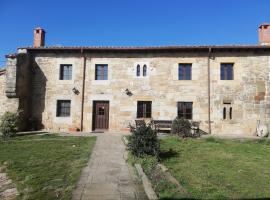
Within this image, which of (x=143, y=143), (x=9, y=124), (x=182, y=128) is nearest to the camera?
(x=143, y=143)

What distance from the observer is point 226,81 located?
59.0 ft

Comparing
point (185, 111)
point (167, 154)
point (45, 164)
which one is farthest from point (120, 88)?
point (45, 164)

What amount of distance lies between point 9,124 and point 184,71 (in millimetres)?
10581

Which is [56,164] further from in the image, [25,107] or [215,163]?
[25,107]

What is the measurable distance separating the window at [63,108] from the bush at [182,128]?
22.6 feet

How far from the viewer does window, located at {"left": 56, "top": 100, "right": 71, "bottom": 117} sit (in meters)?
18.8

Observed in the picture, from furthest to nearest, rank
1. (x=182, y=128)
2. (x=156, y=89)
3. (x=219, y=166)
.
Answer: (x=156, y=89)
(x=182, y=128)
(x=219, y=166)

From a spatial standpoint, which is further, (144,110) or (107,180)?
(144,110)

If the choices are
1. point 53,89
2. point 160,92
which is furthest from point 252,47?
point 53,89

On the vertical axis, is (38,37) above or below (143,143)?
above

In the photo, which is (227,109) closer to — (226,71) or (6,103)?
(226,71)

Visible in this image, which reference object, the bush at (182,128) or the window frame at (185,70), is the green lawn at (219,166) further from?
the window frame at (185,70)

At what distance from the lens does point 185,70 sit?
1847 cm

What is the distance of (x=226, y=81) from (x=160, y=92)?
160 inches
